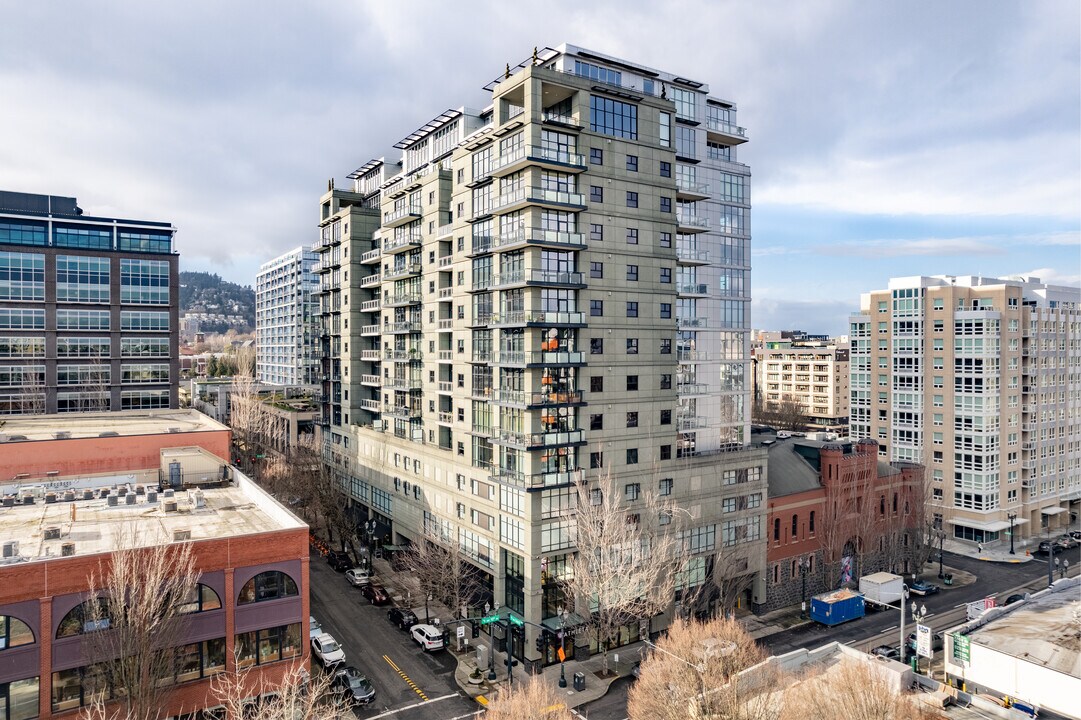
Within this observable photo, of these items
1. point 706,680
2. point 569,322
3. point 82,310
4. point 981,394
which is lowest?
point 706,680

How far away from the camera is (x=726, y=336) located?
60.8m

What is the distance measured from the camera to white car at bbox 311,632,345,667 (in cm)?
4419

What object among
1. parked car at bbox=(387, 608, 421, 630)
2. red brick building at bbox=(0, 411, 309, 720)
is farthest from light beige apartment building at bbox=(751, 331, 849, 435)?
red brick building at bbox=(0, 411, 309, 720)

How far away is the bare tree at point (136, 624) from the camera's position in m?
31.1

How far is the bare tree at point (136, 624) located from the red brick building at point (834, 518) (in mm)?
47404

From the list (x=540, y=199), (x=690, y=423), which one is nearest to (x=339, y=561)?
(x=690, y=423)

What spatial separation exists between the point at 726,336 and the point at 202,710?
159 feet

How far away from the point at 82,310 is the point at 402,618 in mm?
70139

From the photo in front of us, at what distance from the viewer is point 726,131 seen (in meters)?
60.3

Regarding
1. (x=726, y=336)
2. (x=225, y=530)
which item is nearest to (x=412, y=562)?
(x=225, y=530)

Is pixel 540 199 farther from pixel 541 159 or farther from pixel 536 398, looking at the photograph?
pixel 536 398

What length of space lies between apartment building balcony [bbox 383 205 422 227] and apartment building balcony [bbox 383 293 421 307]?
555 cm

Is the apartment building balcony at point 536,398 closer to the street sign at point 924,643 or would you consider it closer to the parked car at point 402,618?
the parked car at point 402,618

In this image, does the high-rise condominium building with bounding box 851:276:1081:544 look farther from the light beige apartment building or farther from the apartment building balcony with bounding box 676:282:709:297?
the light beige apartment building
